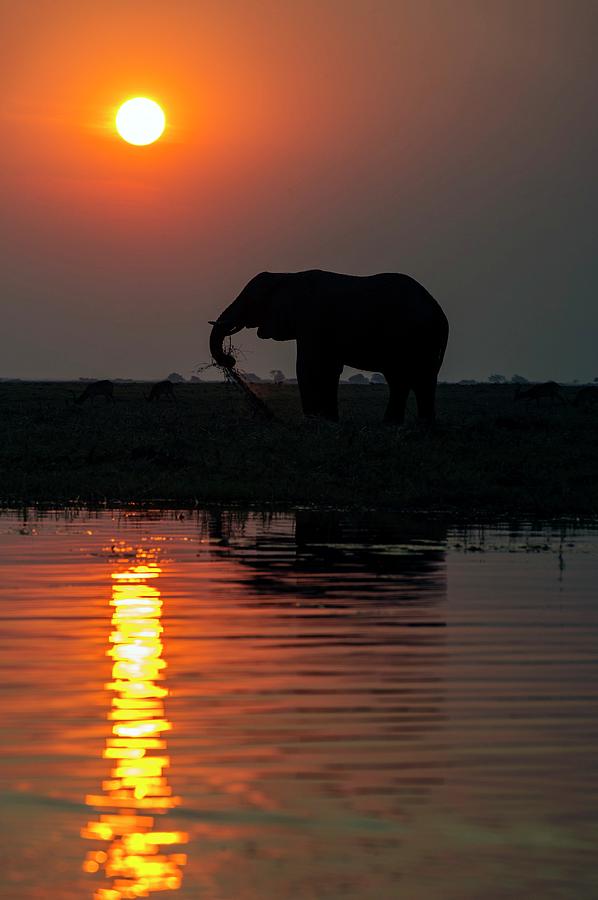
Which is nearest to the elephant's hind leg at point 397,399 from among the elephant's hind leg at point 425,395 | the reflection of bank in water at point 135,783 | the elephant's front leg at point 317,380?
the elephant's hind leg at point 425,395

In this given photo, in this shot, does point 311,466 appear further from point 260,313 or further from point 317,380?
point 260,313

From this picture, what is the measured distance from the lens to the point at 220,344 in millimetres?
38500

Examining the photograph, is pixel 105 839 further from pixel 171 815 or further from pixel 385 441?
pixel 385 441

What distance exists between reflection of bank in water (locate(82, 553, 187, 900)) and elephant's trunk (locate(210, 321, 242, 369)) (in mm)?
25206

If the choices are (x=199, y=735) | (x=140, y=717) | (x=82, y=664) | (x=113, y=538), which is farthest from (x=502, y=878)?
(x=113, y=538)

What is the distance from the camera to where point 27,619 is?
13.1 metres

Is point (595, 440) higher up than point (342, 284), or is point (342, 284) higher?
point (342, 284)

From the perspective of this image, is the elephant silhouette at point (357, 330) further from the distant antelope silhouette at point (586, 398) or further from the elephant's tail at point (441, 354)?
the distant antelope silhouette at point (586, 398)

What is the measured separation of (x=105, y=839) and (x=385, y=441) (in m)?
23.8

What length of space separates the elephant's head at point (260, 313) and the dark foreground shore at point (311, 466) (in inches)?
75.4

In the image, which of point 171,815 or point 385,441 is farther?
point 385,441

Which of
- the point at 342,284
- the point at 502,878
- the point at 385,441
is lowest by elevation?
the point at 502,878

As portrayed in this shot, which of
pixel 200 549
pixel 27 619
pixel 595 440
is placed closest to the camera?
pixel 27 619

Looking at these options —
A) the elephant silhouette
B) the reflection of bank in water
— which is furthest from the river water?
the elephant silhouette
